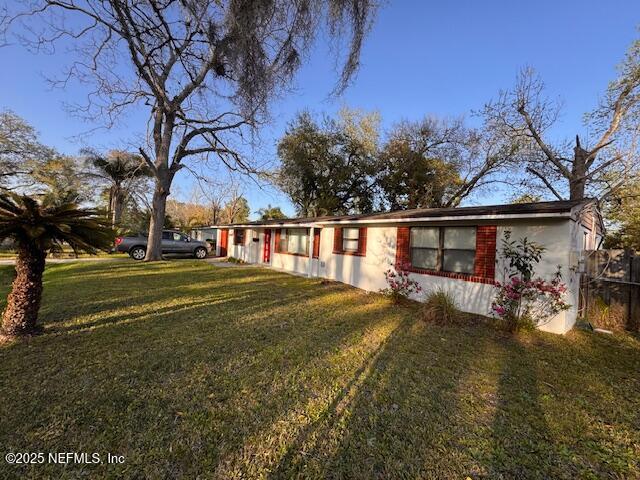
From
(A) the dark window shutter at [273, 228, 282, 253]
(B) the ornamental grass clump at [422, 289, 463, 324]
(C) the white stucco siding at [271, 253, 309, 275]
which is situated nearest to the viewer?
(B) the ornamental grass clump at [422, 289, 463, 324]

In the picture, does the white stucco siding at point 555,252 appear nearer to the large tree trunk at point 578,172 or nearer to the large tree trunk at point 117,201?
the large tree trunk at point 578,172

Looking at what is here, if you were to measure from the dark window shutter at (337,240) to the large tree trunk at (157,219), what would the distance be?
9.69 meters

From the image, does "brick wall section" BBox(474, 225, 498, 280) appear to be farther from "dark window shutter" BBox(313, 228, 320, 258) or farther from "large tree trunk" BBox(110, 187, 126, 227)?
"large tree trunk" BBox(110, 187, 126, 227)

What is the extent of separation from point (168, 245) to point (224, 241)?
3.52 meters

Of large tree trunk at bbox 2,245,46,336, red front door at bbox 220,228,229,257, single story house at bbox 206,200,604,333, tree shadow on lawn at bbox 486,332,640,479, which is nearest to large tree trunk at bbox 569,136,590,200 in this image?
single story house at bbox 206,200,604,333

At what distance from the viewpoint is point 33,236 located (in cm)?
359

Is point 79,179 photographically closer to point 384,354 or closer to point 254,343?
point 254,343

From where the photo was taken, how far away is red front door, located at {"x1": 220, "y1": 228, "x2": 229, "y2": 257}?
20328mm

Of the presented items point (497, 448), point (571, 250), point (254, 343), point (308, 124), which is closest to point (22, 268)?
point (254, 343)

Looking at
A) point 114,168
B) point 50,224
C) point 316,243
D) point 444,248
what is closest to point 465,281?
point 444,248

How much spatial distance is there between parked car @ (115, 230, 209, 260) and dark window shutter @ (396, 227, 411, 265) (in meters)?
14.3

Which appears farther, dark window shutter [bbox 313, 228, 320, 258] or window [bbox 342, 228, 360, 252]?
dark window shutter [bbox 313, 228, 320, 258]

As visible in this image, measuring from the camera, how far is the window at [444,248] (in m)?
6.91

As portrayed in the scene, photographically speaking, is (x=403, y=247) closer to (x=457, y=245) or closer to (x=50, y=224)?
(x=457, y=245)
